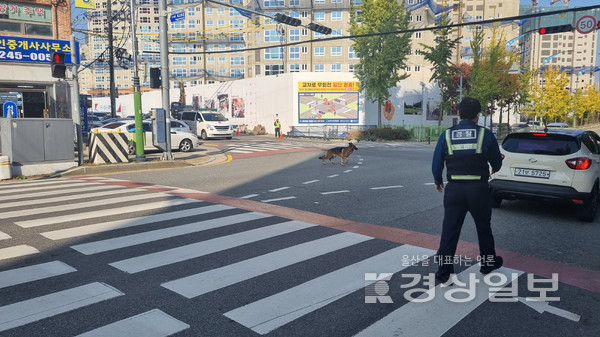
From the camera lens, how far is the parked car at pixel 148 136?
20312mm

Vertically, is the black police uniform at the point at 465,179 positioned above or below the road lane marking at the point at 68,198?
above

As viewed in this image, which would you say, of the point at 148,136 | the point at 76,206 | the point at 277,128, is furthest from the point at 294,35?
the point at 76,206

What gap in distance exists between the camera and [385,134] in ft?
121

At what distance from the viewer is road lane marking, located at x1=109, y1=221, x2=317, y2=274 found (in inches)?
205

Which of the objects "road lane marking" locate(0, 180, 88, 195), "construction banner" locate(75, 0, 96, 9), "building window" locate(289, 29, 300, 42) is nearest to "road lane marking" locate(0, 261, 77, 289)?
"road lane marking" locate(0, 180, 88, 195)

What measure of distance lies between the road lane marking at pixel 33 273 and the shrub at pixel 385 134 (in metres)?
33.2

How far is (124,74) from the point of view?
128500mm

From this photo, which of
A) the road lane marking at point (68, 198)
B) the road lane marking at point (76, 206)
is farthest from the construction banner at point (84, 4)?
the road lane marking at point (76, 206)

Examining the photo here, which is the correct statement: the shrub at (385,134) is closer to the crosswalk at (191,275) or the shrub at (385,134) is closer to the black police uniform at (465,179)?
the crosswalk at (191,275)

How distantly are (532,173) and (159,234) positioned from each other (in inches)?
253

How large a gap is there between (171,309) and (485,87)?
4321 centimetres

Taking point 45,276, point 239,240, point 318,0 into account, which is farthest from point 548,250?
point 318,0

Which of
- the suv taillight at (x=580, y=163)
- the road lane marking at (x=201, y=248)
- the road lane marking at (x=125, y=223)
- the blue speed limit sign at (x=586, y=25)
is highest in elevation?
the blue speed limit sign at (x=586, y=25)

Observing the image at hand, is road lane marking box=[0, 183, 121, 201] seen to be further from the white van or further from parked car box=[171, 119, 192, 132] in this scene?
the white van
